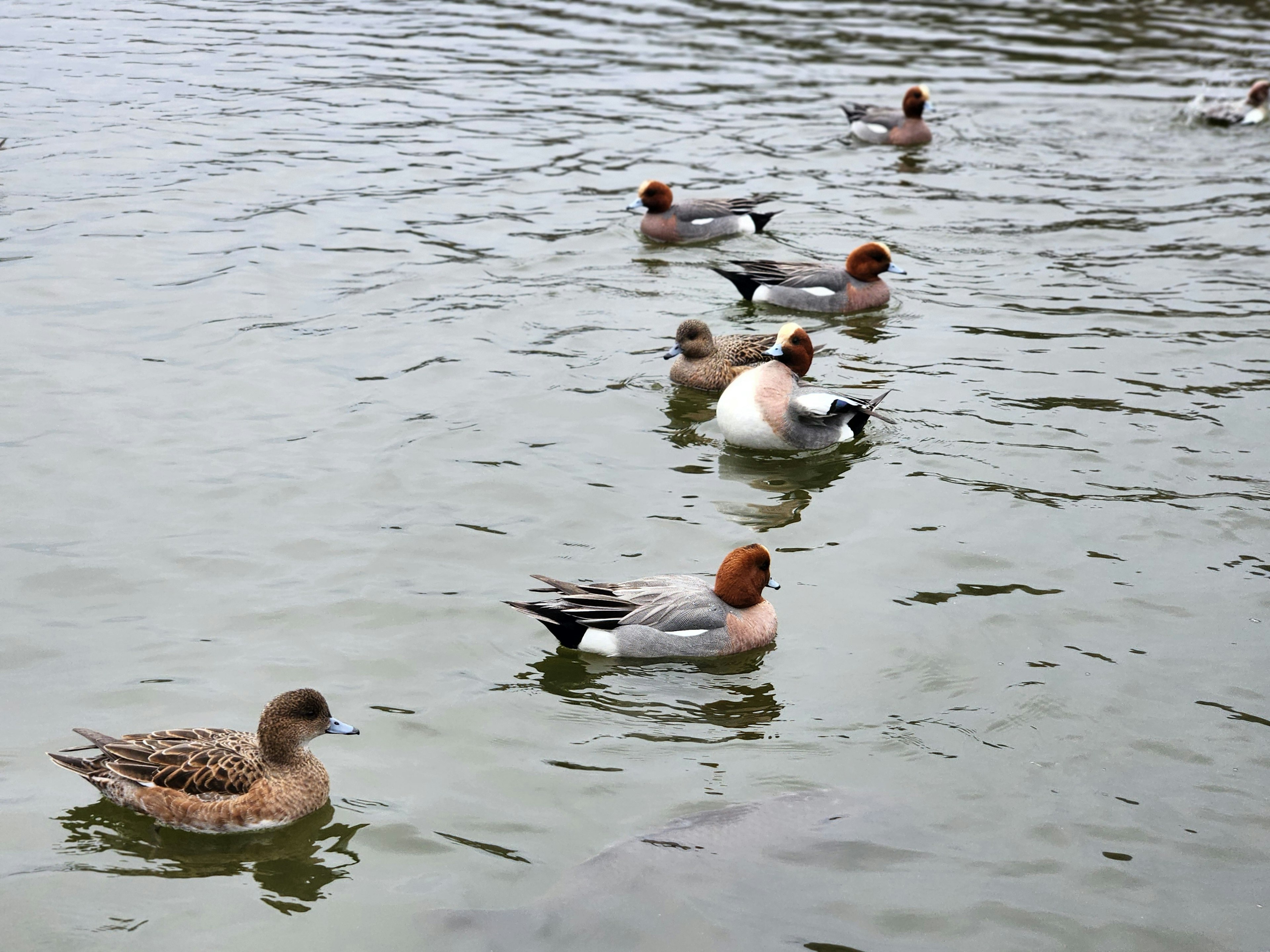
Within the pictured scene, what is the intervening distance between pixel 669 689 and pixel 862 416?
431 centimetres

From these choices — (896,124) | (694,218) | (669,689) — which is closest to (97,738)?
(669,689)

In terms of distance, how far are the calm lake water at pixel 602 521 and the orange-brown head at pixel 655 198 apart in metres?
0.83

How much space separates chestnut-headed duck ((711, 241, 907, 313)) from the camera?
14.9m

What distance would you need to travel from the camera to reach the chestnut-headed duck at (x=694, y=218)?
16.9m

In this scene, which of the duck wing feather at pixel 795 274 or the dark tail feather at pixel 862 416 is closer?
the dark tail feather at pixel 862 416

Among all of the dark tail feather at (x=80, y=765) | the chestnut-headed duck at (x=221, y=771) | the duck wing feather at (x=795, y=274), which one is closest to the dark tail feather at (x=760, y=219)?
the duck wing feather at (x=795, y=274)

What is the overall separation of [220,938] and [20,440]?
20.4ft

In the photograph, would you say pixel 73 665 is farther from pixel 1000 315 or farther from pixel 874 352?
pixel 1000 315

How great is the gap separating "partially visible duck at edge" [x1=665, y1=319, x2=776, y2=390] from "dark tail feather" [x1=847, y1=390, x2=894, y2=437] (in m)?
1.27

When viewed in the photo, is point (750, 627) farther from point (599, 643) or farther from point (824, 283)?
point (824, 283)

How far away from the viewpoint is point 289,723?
22.8ft

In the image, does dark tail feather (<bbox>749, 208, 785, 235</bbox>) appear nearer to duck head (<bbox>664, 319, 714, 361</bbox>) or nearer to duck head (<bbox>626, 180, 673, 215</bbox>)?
duck head (<bbox>626, 180, 673, 215</bbox>)

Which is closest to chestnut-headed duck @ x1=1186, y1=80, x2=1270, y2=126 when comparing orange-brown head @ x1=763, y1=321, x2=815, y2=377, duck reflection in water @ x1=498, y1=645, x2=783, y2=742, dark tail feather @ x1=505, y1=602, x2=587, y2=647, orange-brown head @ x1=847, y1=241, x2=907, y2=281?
orange-brown head @ x1=847, y1=241, x2=907, y2=281

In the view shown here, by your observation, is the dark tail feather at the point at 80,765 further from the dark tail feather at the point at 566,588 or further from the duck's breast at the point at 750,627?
the duck's breast at the point at 750,627
